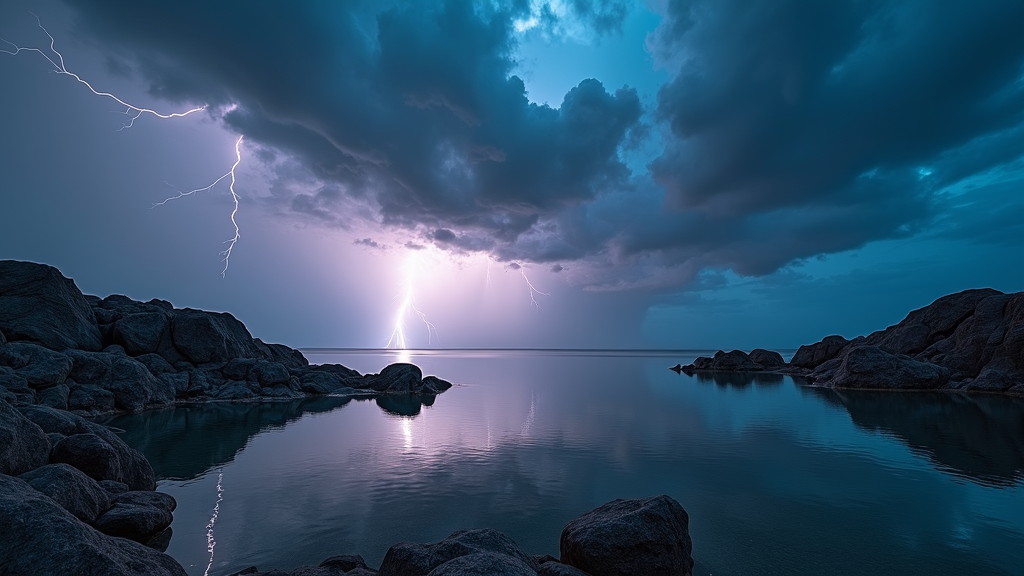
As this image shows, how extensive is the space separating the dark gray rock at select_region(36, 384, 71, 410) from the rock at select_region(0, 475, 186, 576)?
34396mm

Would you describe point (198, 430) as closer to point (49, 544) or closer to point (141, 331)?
point (141, 331)

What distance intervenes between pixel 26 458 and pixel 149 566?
1052 centimetres

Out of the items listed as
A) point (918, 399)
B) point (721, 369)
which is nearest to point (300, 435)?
point (918, 399)

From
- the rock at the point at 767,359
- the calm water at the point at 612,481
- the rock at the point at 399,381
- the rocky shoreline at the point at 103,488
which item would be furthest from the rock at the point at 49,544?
the rock at the point at 767,359

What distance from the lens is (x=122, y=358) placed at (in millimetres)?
41156

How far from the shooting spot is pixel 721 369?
114 m

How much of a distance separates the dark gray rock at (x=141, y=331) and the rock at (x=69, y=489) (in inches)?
1839

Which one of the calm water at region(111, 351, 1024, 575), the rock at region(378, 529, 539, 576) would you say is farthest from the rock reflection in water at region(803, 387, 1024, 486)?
the rock at region(378, 529, 539, 576)

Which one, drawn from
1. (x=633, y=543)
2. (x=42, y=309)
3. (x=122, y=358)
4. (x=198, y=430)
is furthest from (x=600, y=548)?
(x=42, y=309)

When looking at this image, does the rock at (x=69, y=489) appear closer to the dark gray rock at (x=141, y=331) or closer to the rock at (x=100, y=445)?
the rock at (x=100, y=445)

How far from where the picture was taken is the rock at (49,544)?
6.58 metres

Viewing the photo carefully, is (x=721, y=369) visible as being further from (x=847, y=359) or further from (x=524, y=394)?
(x=524, y=394)

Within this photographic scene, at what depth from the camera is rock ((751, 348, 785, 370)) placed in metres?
117

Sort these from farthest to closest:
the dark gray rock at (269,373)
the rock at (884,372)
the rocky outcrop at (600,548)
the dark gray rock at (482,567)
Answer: the rock at (884,372), the dark gray rock at (269,373), the rocky outcrop at (600,548), the dark gray rock at (482,567)
